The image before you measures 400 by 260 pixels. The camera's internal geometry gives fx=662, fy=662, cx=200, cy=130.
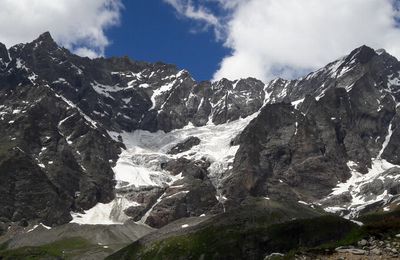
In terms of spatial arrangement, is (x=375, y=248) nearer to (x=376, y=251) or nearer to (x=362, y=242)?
(x=376, y=251)

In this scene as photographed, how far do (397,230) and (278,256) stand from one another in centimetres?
690

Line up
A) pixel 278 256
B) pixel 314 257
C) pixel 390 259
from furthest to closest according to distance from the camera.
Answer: pixel 278 256, pixel 314 257, pixel 390 259

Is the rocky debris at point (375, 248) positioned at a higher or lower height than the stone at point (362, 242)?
lower

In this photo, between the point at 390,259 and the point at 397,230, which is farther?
the point at 397,230

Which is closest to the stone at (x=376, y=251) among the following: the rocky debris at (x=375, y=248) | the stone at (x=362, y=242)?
the rocky debris at (x=375, y=248)

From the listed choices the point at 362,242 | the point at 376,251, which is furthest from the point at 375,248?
the point at 362,242

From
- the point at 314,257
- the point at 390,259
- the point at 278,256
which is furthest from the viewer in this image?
the point at 278,256

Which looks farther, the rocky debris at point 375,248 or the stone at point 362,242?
the stone at point 362,242

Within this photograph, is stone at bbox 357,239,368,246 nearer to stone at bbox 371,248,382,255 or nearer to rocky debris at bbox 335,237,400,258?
rocky debris at bbox 335,237,400,258

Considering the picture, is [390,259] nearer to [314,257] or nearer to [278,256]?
[314,257]

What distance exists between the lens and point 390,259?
2738cm

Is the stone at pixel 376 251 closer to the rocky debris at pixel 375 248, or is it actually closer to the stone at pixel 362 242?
the rocky debris at pixel 375 248

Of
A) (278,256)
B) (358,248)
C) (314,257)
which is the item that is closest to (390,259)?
(358,248)

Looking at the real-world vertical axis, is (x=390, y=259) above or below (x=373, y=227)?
below
